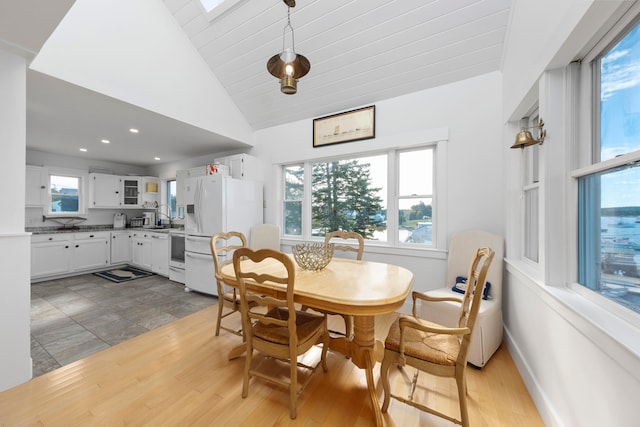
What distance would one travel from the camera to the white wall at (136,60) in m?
2.12

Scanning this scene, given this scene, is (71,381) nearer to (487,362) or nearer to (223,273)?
(223,273)

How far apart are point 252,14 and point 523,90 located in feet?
9.01

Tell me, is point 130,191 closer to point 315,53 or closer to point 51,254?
point 51,254

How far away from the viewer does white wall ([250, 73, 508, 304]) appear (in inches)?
95.6

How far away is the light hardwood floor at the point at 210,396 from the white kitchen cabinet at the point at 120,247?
381 centimetres

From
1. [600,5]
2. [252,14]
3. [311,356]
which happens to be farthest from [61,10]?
[311,356]

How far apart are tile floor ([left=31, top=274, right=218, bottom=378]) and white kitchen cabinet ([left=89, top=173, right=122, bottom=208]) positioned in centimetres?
161

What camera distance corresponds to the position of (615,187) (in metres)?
1.06

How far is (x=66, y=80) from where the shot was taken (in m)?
2.10

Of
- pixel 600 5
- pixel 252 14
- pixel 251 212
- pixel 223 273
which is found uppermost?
pixel 252 14

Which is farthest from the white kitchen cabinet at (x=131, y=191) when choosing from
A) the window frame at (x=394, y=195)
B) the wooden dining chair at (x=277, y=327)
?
the wooden dining chair at (x=277, y=327)

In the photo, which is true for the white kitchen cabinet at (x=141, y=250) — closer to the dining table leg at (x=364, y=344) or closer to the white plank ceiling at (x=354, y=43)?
the white plank ceiling at (x=354, y=43)

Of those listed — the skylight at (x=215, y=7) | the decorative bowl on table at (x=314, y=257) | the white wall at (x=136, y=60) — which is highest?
the skylight at (x=215, y=7)

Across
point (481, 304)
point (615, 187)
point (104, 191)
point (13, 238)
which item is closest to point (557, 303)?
point (615, 187)
